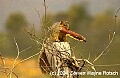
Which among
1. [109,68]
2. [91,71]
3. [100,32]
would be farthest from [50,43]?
[100,32]

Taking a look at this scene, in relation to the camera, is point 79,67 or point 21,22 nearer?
point 79,67

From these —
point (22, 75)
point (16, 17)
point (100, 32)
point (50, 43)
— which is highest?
point (16, 17)

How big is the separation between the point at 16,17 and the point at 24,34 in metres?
0.23

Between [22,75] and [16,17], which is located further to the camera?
[16,17]

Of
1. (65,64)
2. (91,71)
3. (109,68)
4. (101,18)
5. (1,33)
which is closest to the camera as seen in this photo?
(65,64)

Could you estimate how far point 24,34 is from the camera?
90.7 inches

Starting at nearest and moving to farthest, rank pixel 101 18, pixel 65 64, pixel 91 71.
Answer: pixel 65 64 < pixel 91 71 < pixel 101 18

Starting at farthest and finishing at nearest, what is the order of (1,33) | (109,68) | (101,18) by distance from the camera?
(101,18) → (1,33) → (109,68)

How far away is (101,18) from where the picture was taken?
242 centimetres

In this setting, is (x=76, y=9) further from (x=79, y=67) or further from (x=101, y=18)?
(x=79, y=67)

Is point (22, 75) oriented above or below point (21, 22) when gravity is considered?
below

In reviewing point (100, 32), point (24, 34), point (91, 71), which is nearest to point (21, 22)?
point (24, 34)

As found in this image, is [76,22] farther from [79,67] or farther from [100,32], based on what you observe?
[79,67]

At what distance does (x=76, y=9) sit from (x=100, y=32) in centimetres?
28
